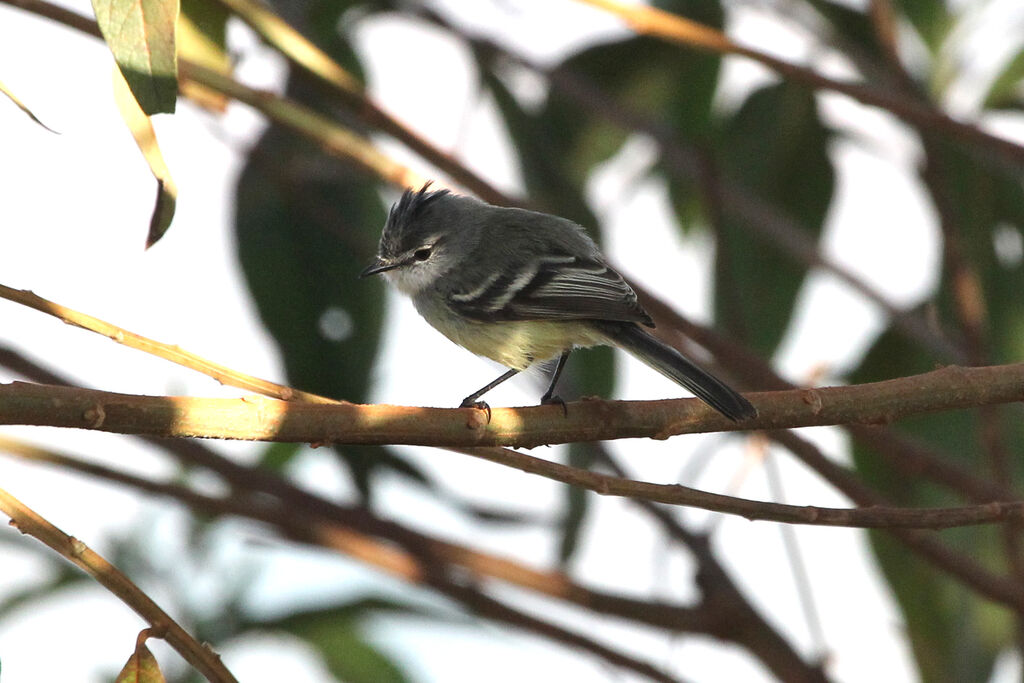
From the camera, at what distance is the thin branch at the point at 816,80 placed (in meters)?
2.66

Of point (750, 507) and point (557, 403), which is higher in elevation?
point (557, 403)

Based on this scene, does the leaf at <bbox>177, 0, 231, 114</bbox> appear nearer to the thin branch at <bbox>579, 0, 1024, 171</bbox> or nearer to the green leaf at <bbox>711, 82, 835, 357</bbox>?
the thin branch at <bbox>579, 0, 1024, 171</bbox>

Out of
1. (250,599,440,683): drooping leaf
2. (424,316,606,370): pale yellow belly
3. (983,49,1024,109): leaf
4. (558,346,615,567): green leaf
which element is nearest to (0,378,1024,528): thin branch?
(424,316,606,370): pale yellow belly

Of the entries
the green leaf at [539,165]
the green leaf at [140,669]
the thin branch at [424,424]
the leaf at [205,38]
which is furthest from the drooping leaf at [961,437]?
the green leaf at [140,669]

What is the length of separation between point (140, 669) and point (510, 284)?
4.81 ft

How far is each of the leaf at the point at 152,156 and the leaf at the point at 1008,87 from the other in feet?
9.35

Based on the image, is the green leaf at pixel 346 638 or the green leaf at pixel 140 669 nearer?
the green leaf at pixel 140 669

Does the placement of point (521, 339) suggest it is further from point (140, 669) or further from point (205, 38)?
point (140, 669)

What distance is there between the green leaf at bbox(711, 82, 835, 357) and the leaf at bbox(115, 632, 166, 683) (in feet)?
7.62

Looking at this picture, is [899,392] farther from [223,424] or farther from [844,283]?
[844,283]

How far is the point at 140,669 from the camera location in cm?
165

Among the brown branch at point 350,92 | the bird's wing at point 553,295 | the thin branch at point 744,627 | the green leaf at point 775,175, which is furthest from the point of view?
the green leaf at point 775,175

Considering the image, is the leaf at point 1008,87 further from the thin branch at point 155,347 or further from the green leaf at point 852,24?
the thin branch at point 155,347

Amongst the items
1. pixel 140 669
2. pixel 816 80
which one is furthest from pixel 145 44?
pixel 816 80
